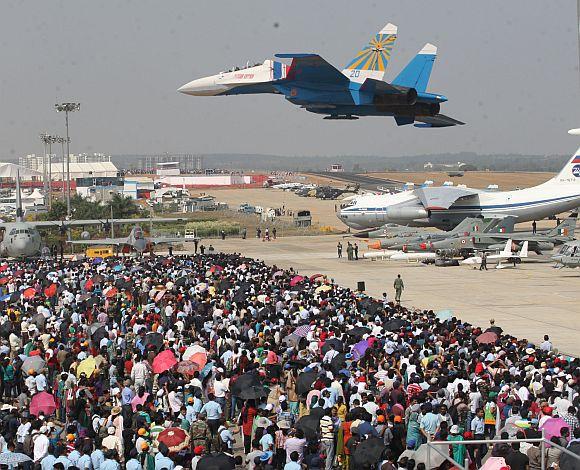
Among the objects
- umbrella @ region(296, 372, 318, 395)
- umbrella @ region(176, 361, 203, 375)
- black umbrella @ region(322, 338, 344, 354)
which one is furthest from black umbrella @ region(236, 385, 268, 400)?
black umbrella @ region(322, 338, 344, 354)

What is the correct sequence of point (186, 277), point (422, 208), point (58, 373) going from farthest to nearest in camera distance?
point (422, 208) → point (186, 277) → point (58, 373)

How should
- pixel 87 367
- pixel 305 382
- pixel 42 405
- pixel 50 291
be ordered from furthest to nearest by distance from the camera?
pixel 50 291, pixel 87 367, pixel 305 382, pixel 42 405

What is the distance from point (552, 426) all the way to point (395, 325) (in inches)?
317

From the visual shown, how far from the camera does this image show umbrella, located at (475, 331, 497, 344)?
19281mm

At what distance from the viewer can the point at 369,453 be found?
37.6 feet

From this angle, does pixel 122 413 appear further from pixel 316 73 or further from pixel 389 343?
pixel 316 73

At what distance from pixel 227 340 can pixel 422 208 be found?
44.9 m

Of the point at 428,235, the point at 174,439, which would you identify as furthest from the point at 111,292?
the point at 428,235

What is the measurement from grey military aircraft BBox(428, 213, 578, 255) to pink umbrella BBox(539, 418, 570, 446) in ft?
121

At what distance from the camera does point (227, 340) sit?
1927cm

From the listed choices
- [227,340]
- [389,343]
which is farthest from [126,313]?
[389,343]

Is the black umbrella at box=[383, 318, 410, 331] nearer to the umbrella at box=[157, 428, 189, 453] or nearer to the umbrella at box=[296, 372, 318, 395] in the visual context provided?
the umbrella at box=[296, 372, 318, 395]

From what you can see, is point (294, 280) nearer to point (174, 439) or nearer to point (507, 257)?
point (174, 439)

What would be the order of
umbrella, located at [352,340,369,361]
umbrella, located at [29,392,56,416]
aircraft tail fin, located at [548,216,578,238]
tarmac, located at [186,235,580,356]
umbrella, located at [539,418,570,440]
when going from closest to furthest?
umbrella, located at [539,418,570,440] → umbrella, located at [29,392,56,416] → umbrella, located at [352,340,369,361] → tarmac, located at [186,235,580,356] → aircraft tail fin, located at [548,216,578,238]
